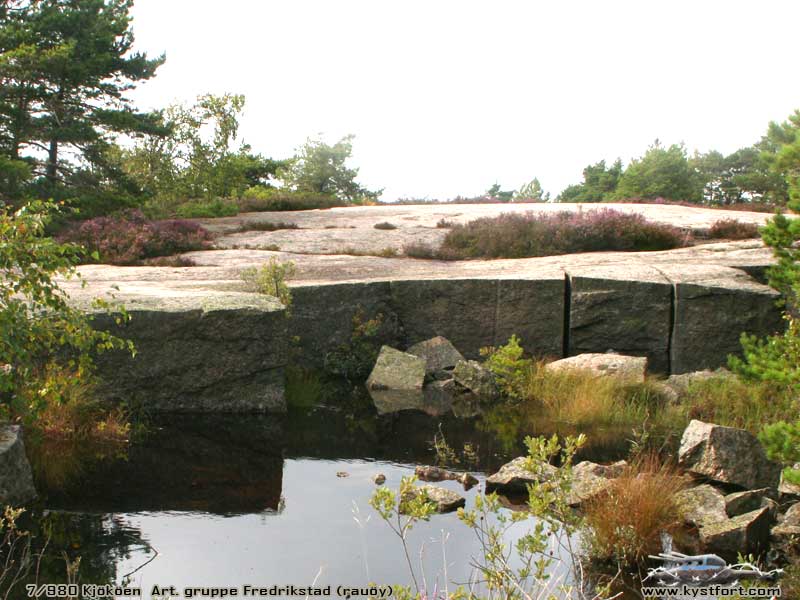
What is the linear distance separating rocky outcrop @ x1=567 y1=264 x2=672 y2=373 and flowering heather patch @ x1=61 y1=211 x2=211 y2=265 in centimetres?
863

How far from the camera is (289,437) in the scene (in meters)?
8.45

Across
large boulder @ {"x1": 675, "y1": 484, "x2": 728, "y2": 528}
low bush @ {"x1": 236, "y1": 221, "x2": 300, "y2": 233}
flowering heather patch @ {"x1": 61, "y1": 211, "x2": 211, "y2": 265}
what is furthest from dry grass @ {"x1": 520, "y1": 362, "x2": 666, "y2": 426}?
low bush @ {"x1": 236, "y1": 221, "x2": 300, "y2": 233}

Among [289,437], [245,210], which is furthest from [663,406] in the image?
[245,210]

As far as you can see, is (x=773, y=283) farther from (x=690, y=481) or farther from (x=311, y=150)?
(x=311, y=150)

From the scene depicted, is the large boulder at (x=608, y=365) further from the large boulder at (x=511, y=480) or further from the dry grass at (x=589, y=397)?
the large boulder at (x=511, y=480)

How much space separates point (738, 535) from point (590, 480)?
45.3 inches

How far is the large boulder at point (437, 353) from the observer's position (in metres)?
11.6

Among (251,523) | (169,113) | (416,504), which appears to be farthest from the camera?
(169,113)

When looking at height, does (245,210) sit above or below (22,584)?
above

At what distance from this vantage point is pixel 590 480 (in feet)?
20.1

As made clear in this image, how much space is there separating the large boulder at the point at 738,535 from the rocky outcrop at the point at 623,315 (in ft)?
20.1

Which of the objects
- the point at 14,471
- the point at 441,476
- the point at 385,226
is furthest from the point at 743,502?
the point at 385,226

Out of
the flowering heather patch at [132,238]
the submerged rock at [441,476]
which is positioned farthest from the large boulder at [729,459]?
the flowering heather patch at [132,238]

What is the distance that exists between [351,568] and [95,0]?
66.1ft
